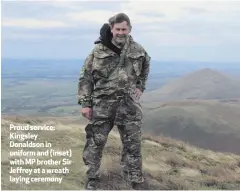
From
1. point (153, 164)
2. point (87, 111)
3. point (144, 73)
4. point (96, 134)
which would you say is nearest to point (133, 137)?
point (96, 134)

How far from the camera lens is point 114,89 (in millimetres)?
7062

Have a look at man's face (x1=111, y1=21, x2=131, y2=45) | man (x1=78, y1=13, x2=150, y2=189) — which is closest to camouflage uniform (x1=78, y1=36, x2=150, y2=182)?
man (x1=78, y1=13, x2=150, y2=189)

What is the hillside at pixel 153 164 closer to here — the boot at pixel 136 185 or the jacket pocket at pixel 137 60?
the boot at pixel 136 185

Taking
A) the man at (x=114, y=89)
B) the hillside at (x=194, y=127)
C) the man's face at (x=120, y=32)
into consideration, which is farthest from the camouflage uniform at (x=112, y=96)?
the hillside at (x=194, y=127)

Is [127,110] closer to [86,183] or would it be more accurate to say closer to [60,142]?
[86,183]

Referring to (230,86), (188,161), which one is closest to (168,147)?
(188,161)

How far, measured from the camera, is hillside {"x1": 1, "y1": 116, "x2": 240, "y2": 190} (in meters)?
7.97

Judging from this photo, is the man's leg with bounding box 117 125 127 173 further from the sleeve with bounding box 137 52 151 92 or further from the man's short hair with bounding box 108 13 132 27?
the man's short hair with bounding box 108 13 132 27

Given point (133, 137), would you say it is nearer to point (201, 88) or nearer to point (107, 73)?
point (107, 73)

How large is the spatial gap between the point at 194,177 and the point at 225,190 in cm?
101

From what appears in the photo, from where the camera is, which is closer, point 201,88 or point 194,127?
point 194,127

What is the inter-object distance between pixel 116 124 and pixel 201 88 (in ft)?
409

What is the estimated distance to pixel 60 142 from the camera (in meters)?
10.3

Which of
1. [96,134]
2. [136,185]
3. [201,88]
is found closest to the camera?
[96,134]
